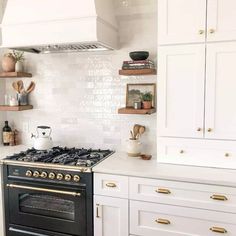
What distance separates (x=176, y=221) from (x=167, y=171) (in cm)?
36

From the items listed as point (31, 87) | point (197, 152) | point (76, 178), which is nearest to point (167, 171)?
point (197, 152)

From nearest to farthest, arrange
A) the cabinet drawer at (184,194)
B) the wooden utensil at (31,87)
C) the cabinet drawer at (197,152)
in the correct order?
the cabinet drawer at (184,194)
the cabinet drawer at (197,152)
the wooden utensil at (31,87)

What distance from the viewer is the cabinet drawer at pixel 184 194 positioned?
6.35 feet

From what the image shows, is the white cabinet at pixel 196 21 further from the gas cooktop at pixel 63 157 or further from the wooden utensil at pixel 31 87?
the wooden utensil at pixel 31 87

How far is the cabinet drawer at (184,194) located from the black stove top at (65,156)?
0.45 metres

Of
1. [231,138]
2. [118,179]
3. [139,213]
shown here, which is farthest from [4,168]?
[231,138]

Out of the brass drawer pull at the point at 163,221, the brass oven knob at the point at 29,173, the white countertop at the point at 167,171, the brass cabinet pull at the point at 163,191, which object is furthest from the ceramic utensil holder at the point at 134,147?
the brass oven knob at the point at 29,173

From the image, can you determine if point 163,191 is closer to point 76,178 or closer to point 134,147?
point 134,147

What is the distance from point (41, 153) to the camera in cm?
272

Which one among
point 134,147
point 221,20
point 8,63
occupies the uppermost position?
point 221,20

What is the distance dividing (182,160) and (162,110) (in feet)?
1.43

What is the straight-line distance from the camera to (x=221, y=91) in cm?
215

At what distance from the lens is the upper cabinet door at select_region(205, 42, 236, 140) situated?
2.12 metres

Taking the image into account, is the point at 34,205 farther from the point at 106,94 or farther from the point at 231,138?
the point at 231,138
